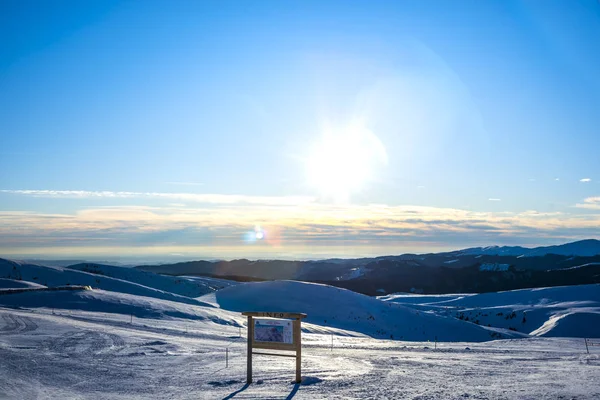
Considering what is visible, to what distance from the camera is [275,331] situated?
47.7 ft

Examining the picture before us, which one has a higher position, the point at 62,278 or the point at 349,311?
the point at 62,278

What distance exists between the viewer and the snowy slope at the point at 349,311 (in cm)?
3969

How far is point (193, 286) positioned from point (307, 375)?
55212 mm

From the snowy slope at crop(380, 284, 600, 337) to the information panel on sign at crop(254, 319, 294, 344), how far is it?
32299 millimetres

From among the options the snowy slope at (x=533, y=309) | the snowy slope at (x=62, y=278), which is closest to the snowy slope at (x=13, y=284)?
the snowy slope at (x=62, y=278)

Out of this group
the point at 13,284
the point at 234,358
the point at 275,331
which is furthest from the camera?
the point at 13,284

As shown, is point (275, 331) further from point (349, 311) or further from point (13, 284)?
point (13, 284)

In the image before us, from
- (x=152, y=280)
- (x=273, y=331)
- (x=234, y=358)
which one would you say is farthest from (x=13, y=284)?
(x=273, y=331)

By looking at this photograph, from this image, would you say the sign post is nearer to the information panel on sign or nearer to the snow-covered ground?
the information panel on sign

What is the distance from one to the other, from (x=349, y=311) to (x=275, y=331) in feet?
103

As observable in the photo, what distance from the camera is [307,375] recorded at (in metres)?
14.7

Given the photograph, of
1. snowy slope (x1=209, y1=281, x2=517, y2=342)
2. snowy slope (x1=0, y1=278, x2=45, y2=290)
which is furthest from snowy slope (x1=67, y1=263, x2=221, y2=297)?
snowy slope (x1=0, y1=278, x2=45, y2=290)

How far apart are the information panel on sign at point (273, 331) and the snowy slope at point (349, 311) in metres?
24.7

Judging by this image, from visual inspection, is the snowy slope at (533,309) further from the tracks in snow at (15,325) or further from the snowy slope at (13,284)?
the snowy slope at (13,284)
